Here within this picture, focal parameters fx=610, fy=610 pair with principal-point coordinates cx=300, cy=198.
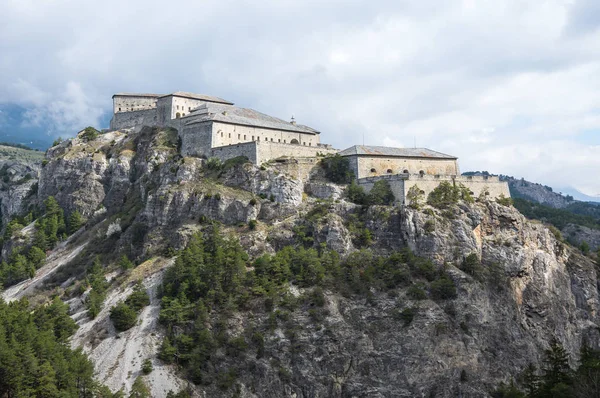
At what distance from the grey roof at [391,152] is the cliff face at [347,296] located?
313 inches

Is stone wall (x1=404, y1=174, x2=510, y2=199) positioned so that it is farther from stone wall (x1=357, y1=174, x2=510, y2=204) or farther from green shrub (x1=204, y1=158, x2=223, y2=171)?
green shrub (x1=204, y1=158, x2=223, y2=171)

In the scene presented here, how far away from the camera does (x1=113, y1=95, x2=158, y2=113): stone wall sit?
130625 millimetres

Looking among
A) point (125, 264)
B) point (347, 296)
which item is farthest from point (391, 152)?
point (125, 264)

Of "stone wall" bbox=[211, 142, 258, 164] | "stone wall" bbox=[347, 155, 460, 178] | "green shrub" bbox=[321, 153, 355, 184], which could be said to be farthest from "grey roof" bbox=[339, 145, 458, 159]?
"stone wall" bbox=[211, 142, 258, 164]

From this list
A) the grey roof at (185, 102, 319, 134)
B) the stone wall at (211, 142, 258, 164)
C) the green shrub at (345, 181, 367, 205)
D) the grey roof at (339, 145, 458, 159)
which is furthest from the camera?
the grey roof at (185, 102, 319, 134)

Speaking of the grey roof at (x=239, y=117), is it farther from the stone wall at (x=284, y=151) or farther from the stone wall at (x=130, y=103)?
the stone wall at (x=130, y=103)

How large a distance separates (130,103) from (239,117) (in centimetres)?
3596

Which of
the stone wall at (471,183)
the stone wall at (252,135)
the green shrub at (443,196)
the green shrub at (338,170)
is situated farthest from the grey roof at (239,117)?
the green shrub at (443,196)

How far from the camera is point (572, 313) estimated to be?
320 ft

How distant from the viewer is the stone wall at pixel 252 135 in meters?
99.9

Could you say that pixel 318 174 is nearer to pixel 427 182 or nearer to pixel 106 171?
pixel 427 182

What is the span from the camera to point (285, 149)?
323 feet

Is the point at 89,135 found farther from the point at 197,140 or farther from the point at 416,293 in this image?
the point at 416,293

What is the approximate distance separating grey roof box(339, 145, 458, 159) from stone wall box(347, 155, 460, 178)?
1.79 feet
